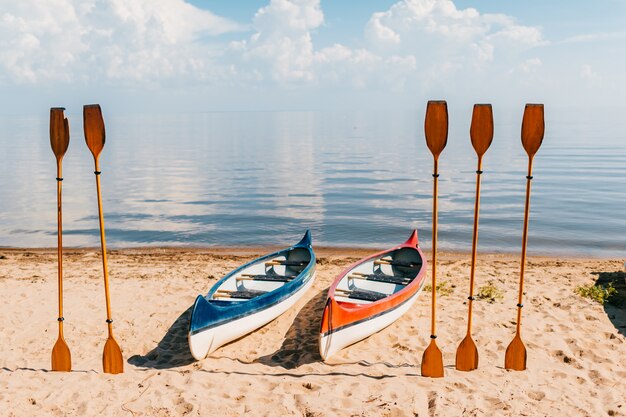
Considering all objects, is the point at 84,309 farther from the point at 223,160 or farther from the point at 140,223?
the point at 223,160

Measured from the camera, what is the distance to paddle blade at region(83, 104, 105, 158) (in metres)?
6.72

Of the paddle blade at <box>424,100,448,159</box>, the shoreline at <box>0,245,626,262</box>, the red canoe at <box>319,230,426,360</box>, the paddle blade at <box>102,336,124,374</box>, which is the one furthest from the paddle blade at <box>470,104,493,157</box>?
the shoreline at <box>0,245,626,262</box>

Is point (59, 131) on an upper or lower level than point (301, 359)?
upper

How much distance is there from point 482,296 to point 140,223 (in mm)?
17092

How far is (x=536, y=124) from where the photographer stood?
684cm

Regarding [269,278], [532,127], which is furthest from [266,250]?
[532,127]

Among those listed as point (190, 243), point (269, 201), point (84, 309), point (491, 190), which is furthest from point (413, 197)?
point (84, 309)

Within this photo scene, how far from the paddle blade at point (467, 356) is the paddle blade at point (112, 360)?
4.98m

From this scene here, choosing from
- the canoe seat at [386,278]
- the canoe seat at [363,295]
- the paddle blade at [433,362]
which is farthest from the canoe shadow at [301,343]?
the paddle blade at [433,362]

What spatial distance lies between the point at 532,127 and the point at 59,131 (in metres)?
6.45

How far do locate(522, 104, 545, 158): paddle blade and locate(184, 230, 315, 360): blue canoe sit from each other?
5235 mm

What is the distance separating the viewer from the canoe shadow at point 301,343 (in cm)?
823

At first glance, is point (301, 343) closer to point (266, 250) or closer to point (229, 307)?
point (229, 307)

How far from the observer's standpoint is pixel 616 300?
10.5 meters
